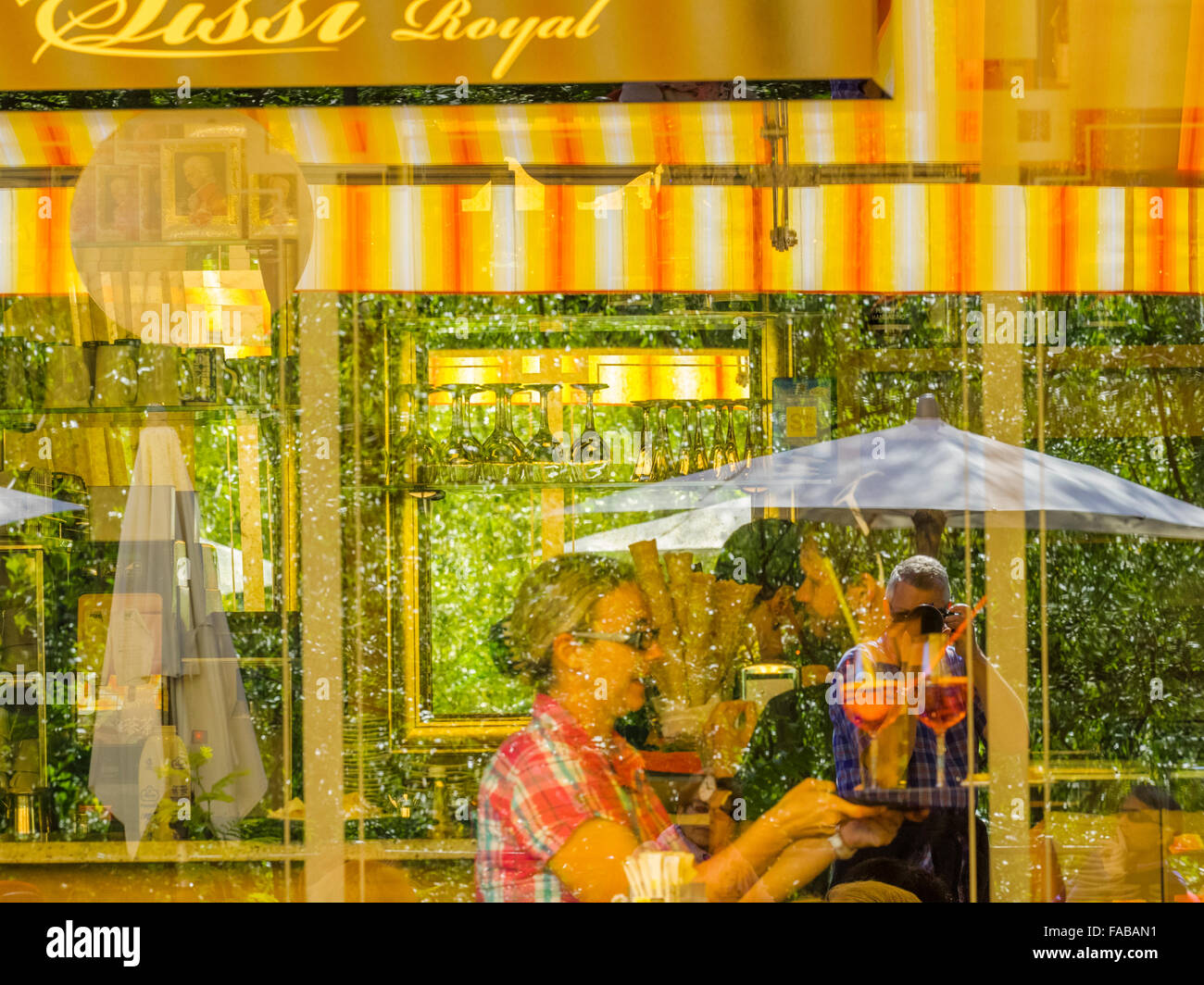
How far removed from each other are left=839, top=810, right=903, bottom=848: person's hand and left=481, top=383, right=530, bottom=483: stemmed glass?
135 centimetres

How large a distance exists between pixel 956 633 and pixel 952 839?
0.58 meters

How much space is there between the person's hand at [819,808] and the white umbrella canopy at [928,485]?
2.46 feet

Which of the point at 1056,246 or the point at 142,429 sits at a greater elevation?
the point at 1056,246

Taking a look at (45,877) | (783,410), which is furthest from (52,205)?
(783,410)

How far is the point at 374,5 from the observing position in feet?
11.5

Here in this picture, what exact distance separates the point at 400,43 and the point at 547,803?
212 centimetres

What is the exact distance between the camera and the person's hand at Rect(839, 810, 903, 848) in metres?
3.50

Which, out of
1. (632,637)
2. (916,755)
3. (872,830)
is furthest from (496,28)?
(872,830)

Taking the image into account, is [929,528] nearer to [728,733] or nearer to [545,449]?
[728,733]

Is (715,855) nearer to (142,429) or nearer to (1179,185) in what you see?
(142,429)

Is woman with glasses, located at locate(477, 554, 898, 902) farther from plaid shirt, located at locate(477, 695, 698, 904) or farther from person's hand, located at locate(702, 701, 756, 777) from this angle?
person's hand, located at locate(702, 701, 756, 777)

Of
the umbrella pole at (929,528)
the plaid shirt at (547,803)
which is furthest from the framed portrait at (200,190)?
the umbrella pole at (929,528)

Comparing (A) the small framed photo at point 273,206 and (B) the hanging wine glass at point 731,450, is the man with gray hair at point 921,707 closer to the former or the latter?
(B) the hanging wine glass at point 731,450

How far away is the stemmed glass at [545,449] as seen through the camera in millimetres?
3604
